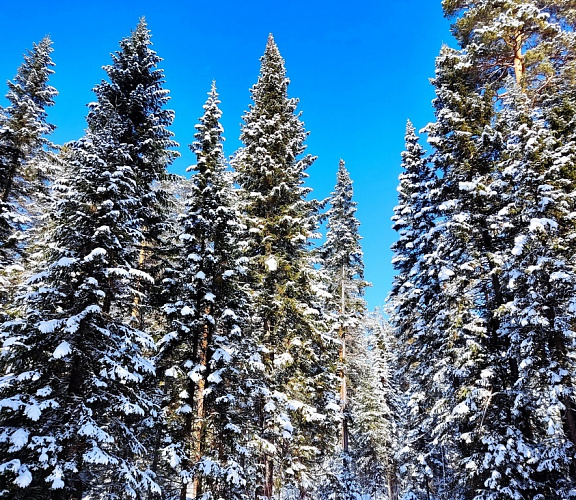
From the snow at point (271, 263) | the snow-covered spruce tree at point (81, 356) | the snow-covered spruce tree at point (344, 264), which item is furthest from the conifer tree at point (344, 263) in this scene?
the snow-covered spruce tree at point (81, 356)

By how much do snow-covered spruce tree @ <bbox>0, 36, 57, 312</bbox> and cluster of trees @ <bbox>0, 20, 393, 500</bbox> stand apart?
88mm

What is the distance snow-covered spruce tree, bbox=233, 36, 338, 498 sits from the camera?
14.7 m

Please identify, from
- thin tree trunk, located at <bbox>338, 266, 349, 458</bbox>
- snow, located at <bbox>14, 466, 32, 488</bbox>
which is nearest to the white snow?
snow, located at <bbox>14, 466, 32, 488</bbox>

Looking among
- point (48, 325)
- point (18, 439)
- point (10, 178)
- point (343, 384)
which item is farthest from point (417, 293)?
point (10, 178)

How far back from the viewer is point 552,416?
11.3 m

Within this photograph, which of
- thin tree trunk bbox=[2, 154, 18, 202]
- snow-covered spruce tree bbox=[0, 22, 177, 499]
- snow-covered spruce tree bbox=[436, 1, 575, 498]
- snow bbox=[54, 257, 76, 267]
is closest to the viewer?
snow-covered spruce tree bbox=[0, 22, 177, 499]

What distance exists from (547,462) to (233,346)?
9925 mm

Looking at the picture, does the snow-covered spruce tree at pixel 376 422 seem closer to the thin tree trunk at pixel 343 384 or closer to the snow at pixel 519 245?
the thin tree trunk at pixel 343 384

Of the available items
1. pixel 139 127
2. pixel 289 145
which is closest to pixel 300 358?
pixel 289 145

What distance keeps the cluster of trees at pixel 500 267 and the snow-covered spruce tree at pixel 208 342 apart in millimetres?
7718

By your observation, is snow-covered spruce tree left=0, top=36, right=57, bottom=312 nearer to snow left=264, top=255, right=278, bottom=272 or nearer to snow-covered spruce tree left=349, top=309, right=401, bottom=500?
snow left=264, top=255, right=278, bottom=272

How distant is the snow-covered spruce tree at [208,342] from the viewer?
37.7 ft

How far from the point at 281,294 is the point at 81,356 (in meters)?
A: 8.36

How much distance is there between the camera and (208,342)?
13.3 m
